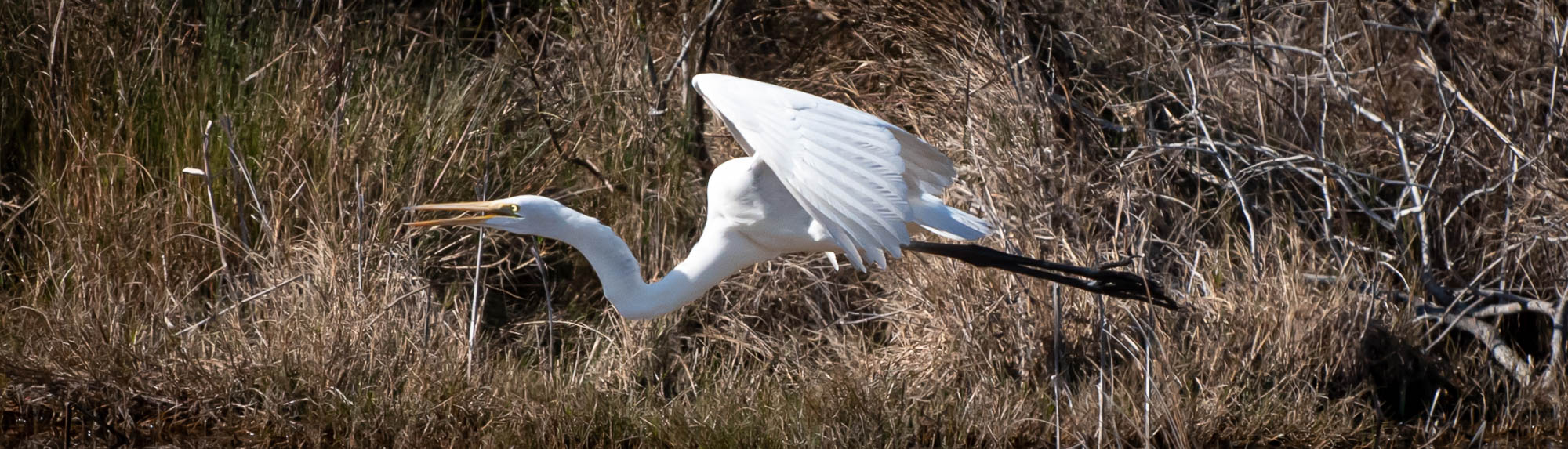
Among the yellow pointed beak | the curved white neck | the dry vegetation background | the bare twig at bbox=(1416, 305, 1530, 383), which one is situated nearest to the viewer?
the yellow pointed beak

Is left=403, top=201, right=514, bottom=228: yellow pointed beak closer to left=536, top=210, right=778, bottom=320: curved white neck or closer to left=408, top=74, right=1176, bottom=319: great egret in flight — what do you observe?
left=408, top=74, right=1176, bottom=319: great egret in flight

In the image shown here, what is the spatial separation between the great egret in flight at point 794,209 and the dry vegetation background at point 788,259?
1.27ft

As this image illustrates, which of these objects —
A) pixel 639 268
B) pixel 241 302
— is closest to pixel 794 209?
pixel 639 268

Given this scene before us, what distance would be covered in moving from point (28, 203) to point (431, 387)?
1565 mm

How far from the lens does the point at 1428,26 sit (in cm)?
518

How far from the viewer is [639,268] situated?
3.69 metres

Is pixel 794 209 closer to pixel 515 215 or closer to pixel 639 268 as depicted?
pixel 639 268

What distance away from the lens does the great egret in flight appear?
2.91 meters

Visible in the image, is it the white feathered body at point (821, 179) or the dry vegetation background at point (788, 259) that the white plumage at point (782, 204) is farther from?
the dry vegetation background at point (788, 259)

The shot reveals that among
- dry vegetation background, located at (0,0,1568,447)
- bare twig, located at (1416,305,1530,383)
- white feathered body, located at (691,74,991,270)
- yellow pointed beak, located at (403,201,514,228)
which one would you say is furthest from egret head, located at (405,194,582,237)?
bare twig, located at (1416,305,1530,383)

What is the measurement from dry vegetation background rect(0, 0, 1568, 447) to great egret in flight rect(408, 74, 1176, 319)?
1.27 ft

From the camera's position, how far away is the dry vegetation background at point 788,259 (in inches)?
153

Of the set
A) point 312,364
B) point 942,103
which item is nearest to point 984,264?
point 942,103

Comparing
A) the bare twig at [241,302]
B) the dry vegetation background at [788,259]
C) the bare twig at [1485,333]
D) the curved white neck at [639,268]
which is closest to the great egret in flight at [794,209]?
the curved white neck at [639,268]
